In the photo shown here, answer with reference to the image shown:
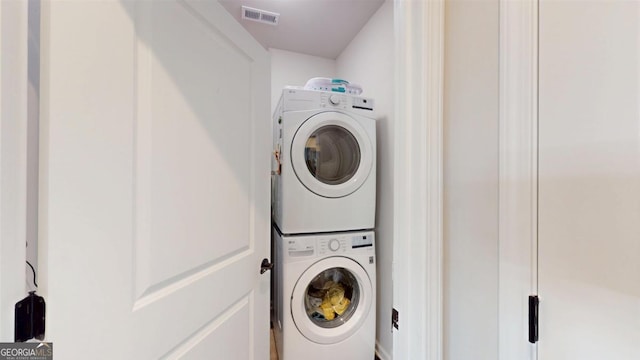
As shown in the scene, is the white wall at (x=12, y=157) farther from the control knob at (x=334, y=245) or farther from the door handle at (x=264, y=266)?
the control knob at (x=334, y=245)

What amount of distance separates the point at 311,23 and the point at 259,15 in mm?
414

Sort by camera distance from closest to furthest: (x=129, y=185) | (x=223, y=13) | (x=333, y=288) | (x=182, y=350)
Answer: (x=129, y=185) → (x=182, y=350) → (x=223, y=13) → (x=333, y=288)

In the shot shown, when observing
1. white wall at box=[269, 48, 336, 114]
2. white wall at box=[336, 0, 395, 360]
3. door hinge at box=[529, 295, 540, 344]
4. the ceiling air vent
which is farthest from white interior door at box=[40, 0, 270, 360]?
white wall at box=[269, 48, 336, 114]

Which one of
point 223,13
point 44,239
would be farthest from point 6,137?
point 223,13

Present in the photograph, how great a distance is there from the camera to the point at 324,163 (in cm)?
171

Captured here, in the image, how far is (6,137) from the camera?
1.35ft

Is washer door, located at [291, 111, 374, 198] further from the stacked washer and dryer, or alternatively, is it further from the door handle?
the door handle

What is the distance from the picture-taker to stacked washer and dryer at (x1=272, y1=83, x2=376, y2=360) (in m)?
1.53

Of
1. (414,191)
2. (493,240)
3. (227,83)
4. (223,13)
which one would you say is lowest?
(493,240)

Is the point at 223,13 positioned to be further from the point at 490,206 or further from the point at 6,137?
the point at 490,206

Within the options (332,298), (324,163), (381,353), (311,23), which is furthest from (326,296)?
(311,23)

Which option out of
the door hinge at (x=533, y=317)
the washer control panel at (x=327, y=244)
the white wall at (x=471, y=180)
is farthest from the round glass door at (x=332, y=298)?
the door hinge at (x=533, y=317)

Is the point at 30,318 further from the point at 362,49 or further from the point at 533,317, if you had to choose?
the point at 362,49

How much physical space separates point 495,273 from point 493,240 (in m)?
0.07
